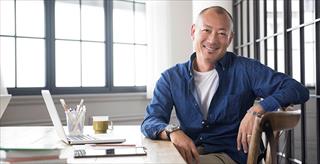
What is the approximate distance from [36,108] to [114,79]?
0.88 metres

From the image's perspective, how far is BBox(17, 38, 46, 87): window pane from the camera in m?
3.26

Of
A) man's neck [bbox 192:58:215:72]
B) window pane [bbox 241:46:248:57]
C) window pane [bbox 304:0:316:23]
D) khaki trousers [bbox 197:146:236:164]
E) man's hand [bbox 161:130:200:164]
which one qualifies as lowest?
khaki trousers [bbox 197:146:236:164]

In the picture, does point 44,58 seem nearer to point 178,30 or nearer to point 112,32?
point 112,32

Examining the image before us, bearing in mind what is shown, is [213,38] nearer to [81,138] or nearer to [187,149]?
[187,149]

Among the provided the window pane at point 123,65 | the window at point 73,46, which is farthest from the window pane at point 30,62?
the window pane at point 123,65

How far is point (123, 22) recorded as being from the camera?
3764 mm

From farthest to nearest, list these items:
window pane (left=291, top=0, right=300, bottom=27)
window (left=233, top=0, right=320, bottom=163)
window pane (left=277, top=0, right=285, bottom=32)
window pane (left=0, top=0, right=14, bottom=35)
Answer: window pane (left=0, top=0, right=14, bottom=35) → window pane (left=277, top=0, right=285, bottom=32) → window pane (left=291, top=0, right=300, bottom=27) → window (left=233, top=0, right=320, bottom=163)

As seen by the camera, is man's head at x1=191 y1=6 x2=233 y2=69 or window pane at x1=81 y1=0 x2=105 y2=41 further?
window pane at x1=81 y1=0 x2=105 y2=41

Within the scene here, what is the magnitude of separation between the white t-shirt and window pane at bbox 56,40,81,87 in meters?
2.05

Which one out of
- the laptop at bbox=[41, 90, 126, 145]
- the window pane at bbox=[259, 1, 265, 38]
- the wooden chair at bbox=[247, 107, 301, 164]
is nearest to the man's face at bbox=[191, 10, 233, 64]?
the laptop at bbox=[41, 90, 126, 145]

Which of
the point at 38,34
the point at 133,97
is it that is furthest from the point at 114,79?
the point at 38,34

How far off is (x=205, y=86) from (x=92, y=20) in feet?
7.30

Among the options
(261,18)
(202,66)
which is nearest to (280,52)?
(261,18)

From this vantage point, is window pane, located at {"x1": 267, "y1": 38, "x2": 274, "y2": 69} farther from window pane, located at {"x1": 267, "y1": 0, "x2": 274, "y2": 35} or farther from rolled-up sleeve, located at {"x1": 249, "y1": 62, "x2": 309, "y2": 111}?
rolled-up sleeve, located at {"x1": 249, "y1": 62, "x2": 309, "y2": 111}
